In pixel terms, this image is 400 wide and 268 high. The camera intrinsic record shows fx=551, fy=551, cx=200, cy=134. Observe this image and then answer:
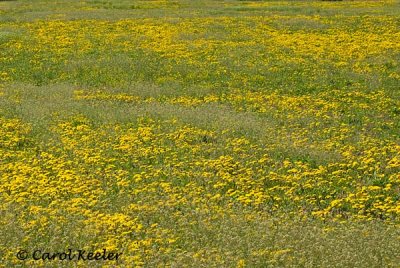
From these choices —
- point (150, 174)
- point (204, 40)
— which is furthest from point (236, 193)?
point (204, 40)

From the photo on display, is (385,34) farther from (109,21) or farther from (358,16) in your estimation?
(109,21)

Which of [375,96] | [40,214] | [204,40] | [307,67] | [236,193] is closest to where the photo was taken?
[40,214]

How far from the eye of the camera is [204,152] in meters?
13.4

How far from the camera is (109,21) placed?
40.6 m

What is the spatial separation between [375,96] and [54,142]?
10.8 metres

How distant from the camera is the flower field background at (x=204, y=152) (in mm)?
8633

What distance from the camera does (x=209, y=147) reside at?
13789mm

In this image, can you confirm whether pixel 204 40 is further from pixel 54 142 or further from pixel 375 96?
pixel 54 142

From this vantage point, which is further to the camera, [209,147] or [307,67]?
[307,67]

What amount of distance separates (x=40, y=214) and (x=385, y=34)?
26972mm

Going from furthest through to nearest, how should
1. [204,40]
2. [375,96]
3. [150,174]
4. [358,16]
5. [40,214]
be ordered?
[358,16]
[204,40]
[375,96]
[150,174]
[40,214]

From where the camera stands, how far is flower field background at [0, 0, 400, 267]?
28.3ft

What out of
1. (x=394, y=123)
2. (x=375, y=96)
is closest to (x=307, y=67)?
(x=375, y=96)

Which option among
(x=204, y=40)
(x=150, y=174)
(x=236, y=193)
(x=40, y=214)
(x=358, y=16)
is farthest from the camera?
(x=358, y=16)
